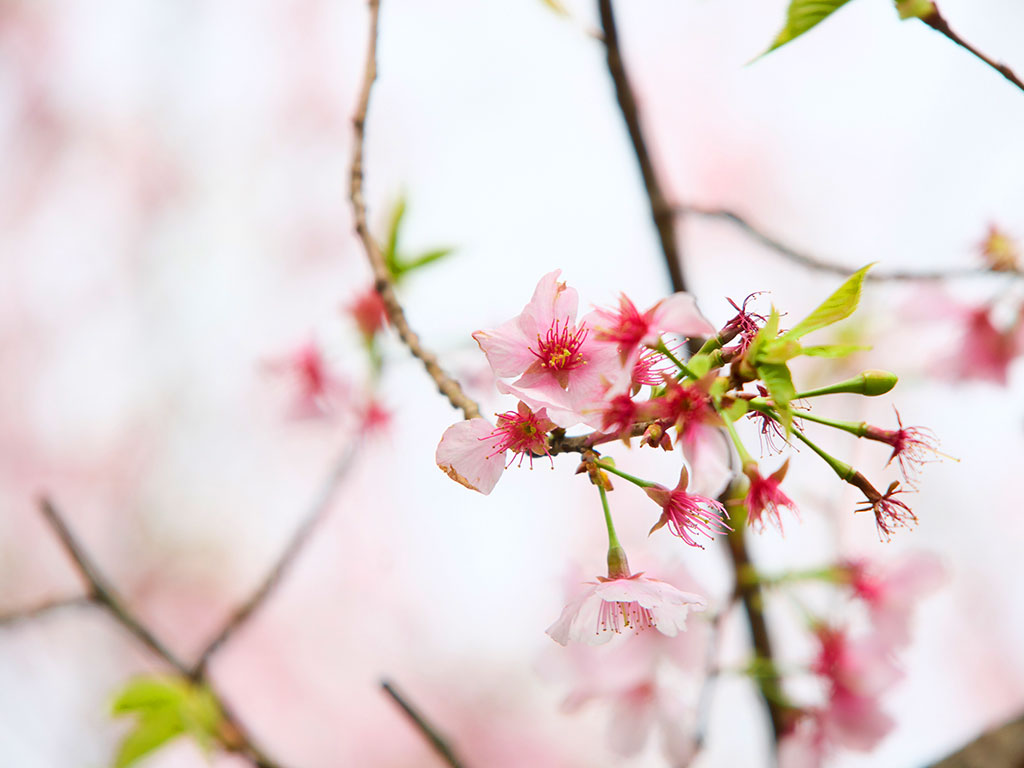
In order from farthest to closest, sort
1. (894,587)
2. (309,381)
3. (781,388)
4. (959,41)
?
1. (309,381)
2. (894,587)
3. (959,41)
4. (781,388)

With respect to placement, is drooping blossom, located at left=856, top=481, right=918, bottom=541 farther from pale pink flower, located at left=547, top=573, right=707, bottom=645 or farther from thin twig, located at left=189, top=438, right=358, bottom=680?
thin twig, located at left=189, top=438, right=358, bottom=680

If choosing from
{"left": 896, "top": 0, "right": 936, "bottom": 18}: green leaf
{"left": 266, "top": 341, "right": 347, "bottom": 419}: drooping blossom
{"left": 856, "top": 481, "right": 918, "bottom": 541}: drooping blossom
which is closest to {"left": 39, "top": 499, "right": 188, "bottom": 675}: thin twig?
{"left": 266, "top": 341, "right": 347, "bottom": 419}: drooping blossom

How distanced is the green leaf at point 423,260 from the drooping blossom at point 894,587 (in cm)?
51

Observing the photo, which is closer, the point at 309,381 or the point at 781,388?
the point at 781,388

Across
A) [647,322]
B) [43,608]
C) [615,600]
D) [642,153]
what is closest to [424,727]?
[615,600]

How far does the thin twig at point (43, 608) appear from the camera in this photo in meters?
0.67

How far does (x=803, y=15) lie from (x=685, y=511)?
0.99ft

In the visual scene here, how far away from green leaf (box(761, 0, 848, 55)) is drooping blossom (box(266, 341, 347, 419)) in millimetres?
706

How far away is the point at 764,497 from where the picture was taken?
1.33 ft

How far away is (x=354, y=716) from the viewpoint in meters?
2.31

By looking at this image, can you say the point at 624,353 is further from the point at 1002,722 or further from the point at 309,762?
the point at 309,762

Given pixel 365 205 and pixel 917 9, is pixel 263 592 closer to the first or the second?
pixel 365 205

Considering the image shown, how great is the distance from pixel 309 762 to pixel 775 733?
1.79m

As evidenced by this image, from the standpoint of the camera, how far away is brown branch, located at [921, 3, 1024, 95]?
423mm
